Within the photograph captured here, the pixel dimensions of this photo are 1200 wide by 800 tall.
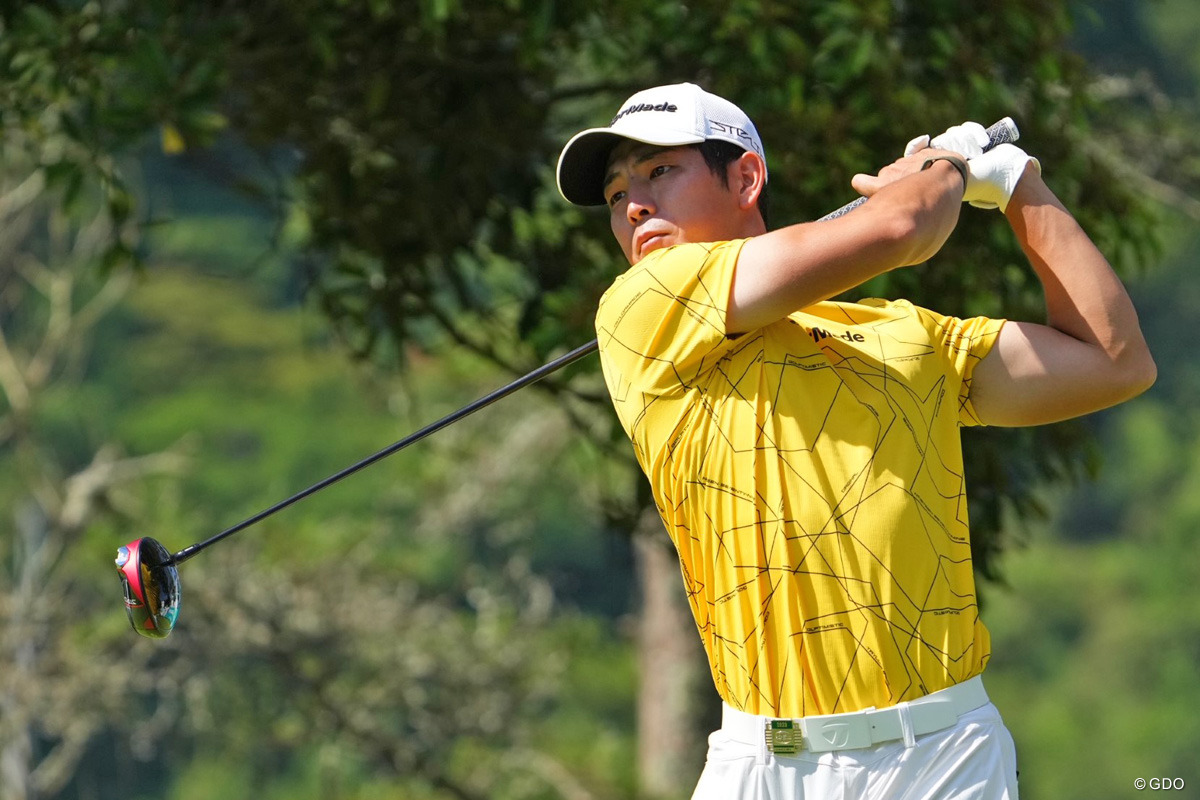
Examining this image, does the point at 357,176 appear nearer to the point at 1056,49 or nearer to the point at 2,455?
the point at 1056,49

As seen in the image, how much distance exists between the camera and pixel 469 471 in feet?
41.3

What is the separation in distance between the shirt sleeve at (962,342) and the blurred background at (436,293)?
57.2 inches

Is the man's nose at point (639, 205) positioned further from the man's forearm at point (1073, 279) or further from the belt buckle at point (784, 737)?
the belt buckle at point (784, 737)

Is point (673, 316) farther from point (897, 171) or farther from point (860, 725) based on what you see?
point (860, 725)

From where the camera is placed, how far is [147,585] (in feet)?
10.2

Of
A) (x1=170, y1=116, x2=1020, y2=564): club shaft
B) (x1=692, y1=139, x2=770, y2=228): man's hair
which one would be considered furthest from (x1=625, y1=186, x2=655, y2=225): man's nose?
(x1=170, y1=116, x2=1020, y2=564): club shaft

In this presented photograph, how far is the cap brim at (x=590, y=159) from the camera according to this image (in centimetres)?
267

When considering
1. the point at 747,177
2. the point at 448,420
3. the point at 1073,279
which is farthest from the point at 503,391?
the point at 1073,279

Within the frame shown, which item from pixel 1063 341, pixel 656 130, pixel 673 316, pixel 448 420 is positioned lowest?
pixel 448 420

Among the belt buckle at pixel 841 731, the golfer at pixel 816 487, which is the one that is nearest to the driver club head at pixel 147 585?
the golfer at pixel 816 487

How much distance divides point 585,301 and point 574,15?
73 cm

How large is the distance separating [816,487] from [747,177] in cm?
53

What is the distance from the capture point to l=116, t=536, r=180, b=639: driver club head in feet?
10.1

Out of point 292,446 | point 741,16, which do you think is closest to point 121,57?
point 741,16
